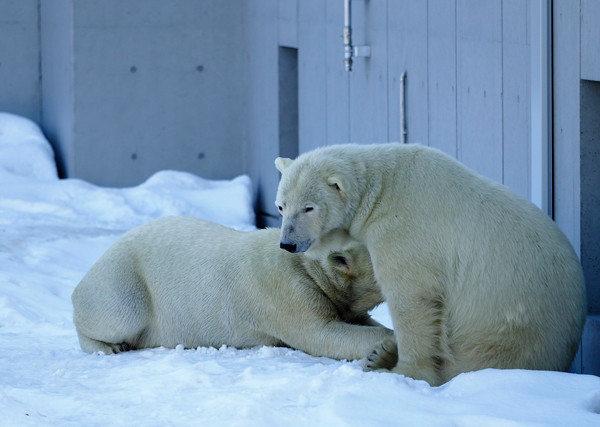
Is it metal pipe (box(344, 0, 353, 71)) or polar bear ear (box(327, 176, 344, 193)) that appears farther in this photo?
metal pipe (box(344, 0, 353, 71))

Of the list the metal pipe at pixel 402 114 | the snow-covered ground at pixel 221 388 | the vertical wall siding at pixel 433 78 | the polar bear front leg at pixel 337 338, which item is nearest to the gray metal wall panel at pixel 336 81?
the vertical wall siding at pixel 433 78

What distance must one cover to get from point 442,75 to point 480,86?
1.74ft

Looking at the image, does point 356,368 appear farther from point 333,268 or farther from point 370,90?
point 370,90

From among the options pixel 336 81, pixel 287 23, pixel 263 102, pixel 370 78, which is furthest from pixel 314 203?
pixel 263 102

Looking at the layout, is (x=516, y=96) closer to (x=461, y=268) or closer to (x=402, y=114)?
(x=402, y=114)

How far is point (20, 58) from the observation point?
1170cm

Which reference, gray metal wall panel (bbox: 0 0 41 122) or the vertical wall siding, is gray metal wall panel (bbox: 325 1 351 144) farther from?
gray metal wall panel (bbox: 0 0 41 122)

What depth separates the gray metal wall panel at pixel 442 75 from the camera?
6.05 meters

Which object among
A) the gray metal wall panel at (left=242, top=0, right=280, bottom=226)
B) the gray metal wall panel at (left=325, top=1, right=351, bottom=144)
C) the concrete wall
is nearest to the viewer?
the gray metal wall panel at (left=325, top=1, right=351, bottom=144)

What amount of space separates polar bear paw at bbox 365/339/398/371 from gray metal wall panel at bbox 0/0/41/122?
8499 millimetres

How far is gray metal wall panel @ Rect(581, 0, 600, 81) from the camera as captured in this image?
164 inches

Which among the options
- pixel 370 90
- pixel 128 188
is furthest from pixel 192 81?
pixel 370 90

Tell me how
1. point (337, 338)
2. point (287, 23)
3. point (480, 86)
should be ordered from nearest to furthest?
point (337, 338)
point (480, 86)
point (287, 23)

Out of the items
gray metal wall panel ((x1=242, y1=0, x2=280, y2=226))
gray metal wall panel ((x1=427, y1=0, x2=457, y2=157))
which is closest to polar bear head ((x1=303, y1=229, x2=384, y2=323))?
gray metal wall panel ((x1=427, y1=0, x2=457, y2=157))
